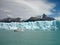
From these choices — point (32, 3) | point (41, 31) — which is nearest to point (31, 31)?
point (41, 31)

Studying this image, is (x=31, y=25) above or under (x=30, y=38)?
above

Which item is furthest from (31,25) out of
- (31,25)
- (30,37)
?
(30,37)

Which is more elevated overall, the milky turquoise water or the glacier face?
the glacier face

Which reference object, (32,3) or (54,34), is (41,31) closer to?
(54,34)

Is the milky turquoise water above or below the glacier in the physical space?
below

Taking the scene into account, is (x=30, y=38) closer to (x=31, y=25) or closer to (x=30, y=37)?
(x=30, y=37)
